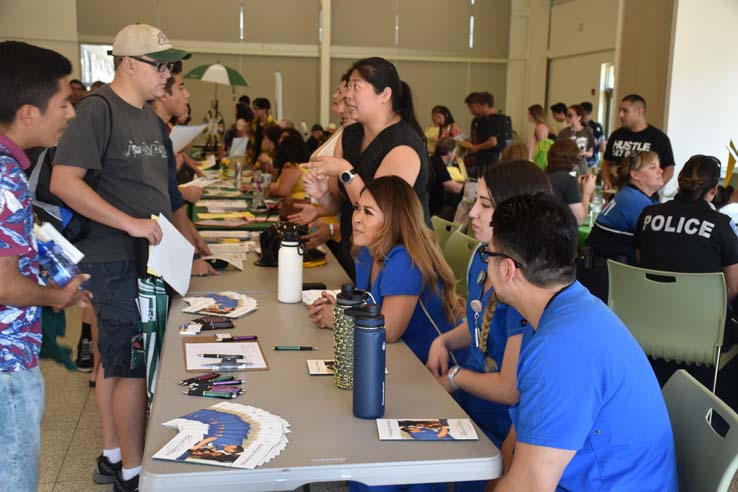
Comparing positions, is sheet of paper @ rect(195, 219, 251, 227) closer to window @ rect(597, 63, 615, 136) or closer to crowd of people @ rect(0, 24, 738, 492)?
crowd of people @ rect(0, 24, 738, 492)

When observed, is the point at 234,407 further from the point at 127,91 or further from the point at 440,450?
the point at 127,91

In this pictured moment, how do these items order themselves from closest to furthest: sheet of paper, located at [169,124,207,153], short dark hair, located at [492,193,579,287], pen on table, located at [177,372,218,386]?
short dark hair, located at [492,193,579,287], pen on table, located at [177,372,218,386], sheet of paper, located at [169,124,207,153]

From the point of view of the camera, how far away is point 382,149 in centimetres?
291

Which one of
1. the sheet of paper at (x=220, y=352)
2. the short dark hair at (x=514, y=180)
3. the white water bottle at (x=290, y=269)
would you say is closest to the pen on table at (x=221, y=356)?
the sheet of paper at (x=220, y=352)

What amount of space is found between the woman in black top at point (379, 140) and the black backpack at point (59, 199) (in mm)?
810

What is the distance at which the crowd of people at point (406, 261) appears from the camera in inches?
56.6

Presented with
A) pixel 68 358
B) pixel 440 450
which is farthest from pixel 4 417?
pixel 440 450

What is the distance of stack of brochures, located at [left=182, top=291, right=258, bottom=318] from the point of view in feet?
8.11

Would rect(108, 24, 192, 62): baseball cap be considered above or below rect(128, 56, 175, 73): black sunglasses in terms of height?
above

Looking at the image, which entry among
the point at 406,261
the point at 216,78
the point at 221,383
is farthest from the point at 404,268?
the point at 216,78

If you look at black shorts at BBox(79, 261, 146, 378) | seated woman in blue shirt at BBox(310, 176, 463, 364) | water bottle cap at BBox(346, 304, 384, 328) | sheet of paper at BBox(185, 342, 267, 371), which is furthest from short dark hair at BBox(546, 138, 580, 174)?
water bottle cap at BBox(346, 304, 384, 328)

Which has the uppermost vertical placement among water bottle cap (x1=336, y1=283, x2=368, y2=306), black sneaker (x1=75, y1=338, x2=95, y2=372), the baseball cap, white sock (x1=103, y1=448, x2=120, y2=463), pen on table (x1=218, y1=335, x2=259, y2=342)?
the baseball cap

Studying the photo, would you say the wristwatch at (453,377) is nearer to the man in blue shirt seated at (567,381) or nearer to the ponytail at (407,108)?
the man in blue shirt seated at (567,381)

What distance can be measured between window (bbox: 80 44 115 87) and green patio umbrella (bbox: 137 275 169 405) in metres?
11.8
